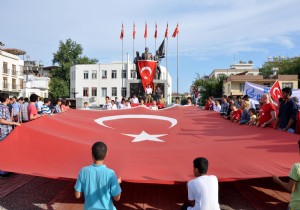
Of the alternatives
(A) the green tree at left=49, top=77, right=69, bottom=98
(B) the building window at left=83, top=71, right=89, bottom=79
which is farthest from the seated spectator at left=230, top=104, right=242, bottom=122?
(A) the green tree at left=49, top=77, right=69, bottom=98

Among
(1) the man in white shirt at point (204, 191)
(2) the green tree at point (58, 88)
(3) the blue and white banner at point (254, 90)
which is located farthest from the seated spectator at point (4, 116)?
(2) the green tree at point (58, 88)

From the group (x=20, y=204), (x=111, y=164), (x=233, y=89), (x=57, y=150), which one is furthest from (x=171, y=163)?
(x=233, y=89)

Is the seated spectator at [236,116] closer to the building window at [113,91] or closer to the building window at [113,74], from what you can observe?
the building window at [113,91]

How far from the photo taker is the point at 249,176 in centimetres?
419

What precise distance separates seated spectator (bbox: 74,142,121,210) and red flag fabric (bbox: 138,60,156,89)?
61.7ft

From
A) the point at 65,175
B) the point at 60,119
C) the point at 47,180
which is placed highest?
the point at 60,119

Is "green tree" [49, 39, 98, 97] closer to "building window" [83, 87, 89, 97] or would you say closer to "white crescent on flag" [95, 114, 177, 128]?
"building window" [83, 87, 89, 97]

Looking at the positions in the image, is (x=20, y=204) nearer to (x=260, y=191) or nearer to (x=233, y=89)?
(x=260, y=191)

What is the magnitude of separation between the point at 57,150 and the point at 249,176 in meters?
3.07

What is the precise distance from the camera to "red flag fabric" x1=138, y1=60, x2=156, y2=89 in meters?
21.6

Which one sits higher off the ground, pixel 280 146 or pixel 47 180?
pixel 280 146

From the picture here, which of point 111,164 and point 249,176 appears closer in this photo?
point 249,176

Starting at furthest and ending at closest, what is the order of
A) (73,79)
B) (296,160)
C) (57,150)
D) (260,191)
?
(73,79) → (260,191) → (57,150) → (296,160)

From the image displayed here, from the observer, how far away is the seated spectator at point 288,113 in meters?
6.20
